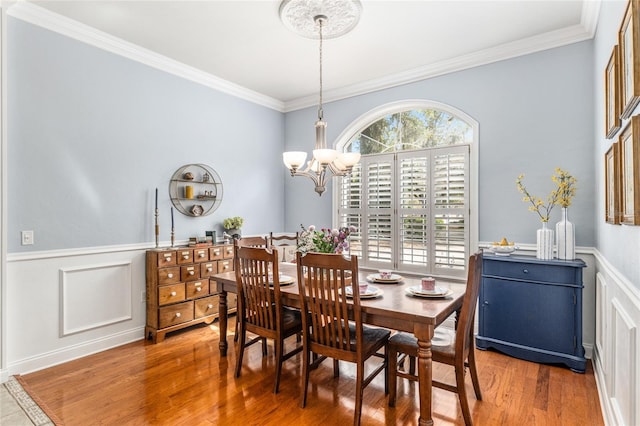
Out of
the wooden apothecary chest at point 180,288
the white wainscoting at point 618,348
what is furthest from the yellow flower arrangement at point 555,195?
the wooden apothecary chest at point 180,288

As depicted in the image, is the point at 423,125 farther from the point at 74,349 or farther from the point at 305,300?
the point at 74,349

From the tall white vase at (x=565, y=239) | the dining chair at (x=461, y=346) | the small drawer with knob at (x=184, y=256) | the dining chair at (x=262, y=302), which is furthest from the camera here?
the small drawer with knob at (x=184, y=256)

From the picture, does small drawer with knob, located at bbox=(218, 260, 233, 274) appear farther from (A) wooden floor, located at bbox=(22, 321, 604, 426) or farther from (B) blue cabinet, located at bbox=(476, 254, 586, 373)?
(B) blue cabinet, located at bbox=(476, 254, 586, 373)

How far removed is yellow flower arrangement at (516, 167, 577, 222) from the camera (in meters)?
3.09

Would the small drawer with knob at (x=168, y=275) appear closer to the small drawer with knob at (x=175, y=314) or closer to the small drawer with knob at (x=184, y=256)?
the small drawer with knob at (x=184, y=256)

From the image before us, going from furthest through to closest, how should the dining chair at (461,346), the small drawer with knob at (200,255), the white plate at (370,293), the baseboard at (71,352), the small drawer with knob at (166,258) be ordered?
the small drawer with knob at (200,255) → the small drawer with knob at (166,258) → the baseboard at (71,352) → the white plate at (370,293) → the dining chair at (461,346)

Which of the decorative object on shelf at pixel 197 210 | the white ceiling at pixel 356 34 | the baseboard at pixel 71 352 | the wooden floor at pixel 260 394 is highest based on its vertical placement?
the white ceiling at pixel 356 34

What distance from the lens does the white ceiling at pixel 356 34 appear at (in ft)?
9.37

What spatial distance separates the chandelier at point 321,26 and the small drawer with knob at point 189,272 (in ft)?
5.54

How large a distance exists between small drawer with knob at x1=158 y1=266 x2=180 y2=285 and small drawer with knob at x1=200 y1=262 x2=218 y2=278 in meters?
0.27

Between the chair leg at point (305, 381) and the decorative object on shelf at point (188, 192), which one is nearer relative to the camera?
the chair leg at point (305, 381)

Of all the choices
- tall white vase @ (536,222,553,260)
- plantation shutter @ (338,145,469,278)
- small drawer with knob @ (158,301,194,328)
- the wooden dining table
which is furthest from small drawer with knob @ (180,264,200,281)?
tall white vase @ (536,222,553,260)

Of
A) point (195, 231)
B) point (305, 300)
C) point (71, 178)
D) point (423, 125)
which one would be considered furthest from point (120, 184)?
point (423, 125)

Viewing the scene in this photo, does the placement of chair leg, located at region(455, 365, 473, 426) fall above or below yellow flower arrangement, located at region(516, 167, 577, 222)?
below
